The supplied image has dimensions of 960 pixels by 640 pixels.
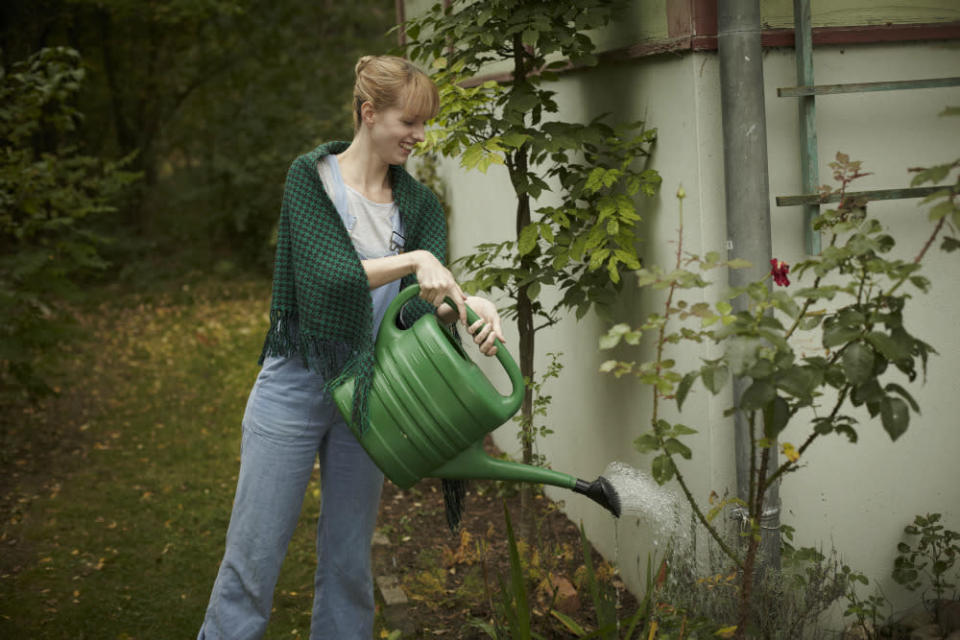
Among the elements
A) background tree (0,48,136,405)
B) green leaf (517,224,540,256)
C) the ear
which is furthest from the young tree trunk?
background tree (0,48,136,405)

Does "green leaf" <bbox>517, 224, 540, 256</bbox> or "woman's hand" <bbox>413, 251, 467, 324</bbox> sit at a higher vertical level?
"green leaf" <bbox>517, 224, 540, 256</bbox>

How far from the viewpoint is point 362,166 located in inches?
90.5

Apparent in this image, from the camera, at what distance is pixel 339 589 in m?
2.48

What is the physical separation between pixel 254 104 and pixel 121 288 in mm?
3103

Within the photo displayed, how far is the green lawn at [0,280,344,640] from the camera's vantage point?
3.42 metres

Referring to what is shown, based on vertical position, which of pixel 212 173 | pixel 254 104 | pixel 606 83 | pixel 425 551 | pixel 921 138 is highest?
pixel 254 104

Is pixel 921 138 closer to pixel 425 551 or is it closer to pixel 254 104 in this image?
pixel 425 551

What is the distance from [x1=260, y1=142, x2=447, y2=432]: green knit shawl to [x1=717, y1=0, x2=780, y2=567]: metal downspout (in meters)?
0.96

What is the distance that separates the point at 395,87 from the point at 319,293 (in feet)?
1.66

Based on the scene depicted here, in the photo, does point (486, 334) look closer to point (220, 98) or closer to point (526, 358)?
point (526, 358)

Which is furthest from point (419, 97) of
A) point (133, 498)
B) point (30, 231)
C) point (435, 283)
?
point (30, 231)

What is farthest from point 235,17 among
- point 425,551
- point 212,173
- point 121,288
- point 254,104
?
point 425,551

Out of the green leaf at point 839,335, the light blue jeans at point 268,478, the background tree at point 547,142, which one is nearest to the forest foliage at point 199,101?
the background tree at point 547,142

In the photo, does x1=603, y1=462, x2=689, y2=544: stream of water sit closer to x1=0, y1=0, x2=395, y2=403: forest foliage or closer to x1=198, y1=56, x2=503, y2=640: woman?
x1=198, y1=56, x2=503, y2=640: woman
